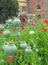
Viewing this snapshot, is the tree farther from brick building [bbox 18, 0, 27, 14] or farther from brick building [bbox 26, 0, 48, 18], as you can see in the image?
brick building [bbox 18, 0, 27, 14]

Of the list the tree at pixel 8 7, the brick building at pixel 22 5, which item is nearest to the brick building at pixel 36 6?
the brick building at pixel 22 5

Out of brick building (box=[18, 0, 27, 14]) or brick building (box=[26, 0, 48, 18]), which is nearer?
brick building (box=[26, 0, 48, 18])

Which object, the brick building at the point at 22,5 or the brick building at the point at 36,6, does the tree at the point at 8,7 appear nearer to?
the brick building at the point at 36,6

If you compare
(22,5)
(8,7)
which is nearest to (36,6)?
(22,5)

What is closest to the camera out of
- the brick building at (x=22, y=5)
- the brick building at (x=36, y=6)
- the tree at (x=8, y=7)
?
the tree at (x=8, y=7)

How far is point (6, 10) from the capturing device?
2536cm

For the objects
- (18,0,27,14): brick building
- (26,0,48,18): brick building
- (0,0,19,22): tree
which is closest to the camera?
(0,0,19,22): tree

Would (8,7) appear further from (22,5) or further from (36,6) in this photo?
(36,6)

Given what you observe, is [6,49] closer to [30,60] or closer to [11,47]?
[11,47]

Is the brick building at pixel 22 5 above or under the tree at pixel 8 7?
under

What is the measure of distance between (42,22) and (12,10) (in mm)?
21483

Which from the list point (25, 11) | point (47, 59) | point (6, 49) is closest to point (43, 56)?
point (47, 59)

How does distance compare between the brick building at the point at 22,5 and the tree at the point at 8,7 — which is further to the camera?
the brick building at the point at 22,5

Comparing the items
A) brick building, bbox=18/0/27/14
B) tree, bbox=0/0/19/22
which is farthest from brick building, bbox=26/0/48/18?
tree, bbox=0/0/19/22
